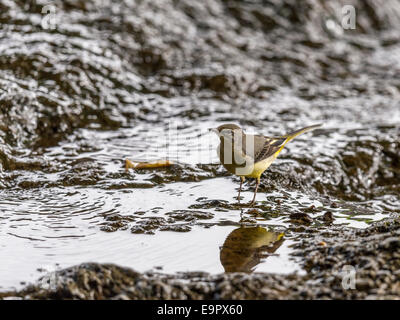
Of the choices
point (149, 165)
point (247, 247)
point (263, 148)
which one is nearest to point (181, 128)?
point (149, 165)

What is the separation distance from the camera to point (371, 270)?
387 cm

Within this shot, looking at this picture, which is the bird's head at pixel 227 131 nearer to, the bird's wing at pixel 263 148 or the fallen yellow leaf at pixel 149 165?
the bird's wing at pixel 263 148

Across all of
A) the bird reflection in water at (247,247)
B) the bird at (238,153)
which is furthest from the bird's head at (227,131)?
the bird reflection in water at (247,247)

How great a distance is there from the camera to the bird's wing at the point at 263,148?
541cm

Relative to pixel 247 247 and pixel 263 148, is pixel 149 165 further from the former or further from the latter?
pixel 247 247

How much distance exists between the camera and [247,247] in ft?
15.0

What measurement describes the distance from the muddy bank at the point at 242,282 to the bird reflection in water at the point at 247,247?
0.96 ft

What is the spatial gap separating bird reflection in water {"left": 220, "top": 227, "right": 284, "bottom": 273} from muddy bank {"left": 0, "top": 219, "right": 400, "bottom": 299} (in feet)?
0.96

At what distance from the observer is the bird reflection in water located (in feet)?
13.9

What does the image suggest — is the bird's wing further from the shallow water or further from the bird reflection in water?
the bird reflection in water

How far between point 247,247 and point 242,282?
2.69 feet
